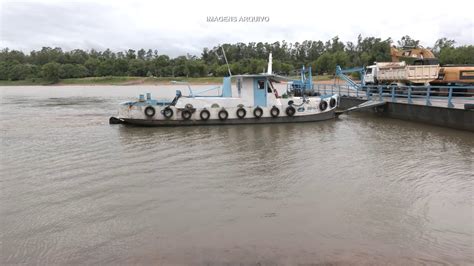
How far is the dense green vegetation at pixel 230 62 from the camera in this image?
78.5 m

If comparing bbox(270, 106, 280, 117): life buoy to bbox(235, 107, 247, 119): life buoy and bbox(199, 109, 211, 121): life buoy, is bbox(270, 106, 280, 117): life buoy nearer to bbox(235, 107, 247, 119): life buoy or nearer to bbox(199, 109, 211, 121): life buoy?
bbox(235, 107, 247, 119): life buoy

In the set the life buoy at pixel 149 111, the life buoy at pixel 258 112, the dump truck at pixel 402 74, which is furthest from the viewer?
the dump truck at pixel 402 74

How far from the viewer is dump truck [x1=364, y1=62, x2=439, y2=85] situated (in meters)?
19.8

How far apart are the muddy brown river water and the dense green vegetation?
6395 cm

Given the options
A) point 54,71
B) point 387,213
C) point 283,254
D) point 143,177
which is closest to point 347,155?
point 387,213

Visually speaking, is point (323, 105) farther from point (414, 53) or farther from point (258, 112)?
point (414, 53)

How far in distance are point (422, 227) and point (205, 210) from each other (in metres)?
3.16

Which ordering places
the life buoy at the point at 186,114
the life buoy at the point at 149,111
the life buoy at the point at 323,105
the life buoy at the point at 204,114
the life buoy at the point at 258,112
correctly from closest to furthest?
the life buoy at the point at 149,111 < the life buoy at the point at 186,114 < the life buoy at the point at 204,114 < the life buoy at the point at 258,112 < the life buoy at the point at 323,105

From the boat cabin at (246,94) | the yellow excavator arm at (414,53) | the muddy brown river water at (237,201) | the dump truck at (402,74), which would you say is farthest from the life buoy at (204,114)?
the yellow excavator arm at (414,53)

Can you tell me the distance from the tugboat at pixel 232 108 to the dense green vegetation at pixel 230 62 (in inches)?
2257

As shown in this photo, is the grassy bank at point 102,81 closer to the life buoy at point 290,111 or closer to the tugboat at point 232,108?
the tugboat at point 232,108

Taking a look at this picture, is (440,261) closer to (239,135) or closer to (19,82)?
(239,135)

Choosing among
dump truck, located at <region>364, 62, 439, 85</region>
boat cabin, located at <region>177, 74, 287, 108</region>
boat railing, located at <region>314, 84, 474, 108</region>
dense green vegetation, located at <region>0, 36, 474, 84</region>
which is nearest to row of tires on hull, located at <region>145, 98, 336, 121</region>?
boat cabin, located at <region>177, 74, 287, 108</region>

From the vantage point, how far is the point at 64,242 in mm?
4922
